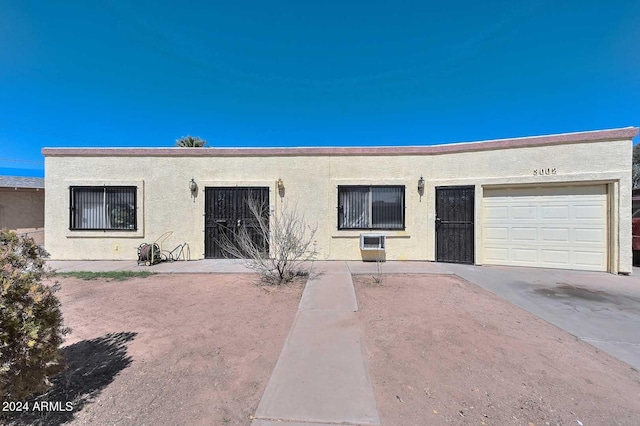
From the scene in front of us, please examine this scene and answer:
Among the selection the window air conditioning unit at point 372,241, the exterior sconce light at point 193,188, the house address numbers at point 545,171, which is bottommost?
the window air conditioning unit at point 372,241

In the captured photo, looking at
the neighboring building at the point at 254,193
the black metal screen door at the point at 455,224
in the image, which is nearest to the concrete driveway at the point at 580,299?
the black metal screen door at the point at 455,224

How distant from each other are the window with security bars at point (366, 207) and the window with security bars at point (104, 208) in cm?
682

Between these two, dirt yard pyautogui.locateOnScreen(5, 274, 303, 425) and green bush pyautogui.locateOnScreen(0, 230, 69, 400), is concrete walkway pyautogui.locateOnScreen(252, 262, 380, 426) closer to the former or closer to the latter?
dirt yard pyautogui.locateOnScreen(5, 274, 303, 425)

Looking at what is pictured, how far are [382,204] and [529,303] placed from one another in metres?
4.62

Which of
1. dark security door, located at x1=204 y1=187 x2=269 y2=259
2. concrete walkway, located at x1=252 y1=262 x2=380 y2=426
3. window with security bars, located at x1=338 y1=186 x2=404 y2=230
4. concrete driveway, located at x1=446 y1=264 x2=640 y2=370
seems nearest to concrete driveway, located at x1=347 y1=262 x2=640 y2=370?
concrete driveway, located at x1=446 y1=264 x2=640 y2=370

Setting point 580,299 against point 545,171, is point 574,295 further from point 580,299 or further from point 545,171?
point 545,171

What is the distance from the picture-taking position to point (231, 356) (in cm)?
295

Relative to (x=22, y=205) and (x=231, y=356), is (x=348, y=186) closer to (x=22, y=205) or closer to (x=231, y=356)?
(x=231, y=356)

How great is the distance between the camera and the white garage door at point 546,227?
7043 millimetres

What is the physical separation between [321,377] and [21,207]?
51.4 feet

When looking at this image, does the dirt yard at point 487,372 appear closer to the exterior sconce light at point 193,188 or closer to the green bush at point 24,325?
the green bush at point 24,325

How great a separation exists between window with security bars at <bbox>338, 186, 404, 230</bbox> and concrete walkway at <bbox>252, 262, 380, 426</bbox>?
4523 millimetres

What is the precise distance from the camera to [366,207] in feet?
28.1

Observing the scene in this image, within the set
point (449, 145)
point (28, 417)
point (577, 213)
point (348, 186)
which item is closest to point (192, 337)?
point (28, 417)
